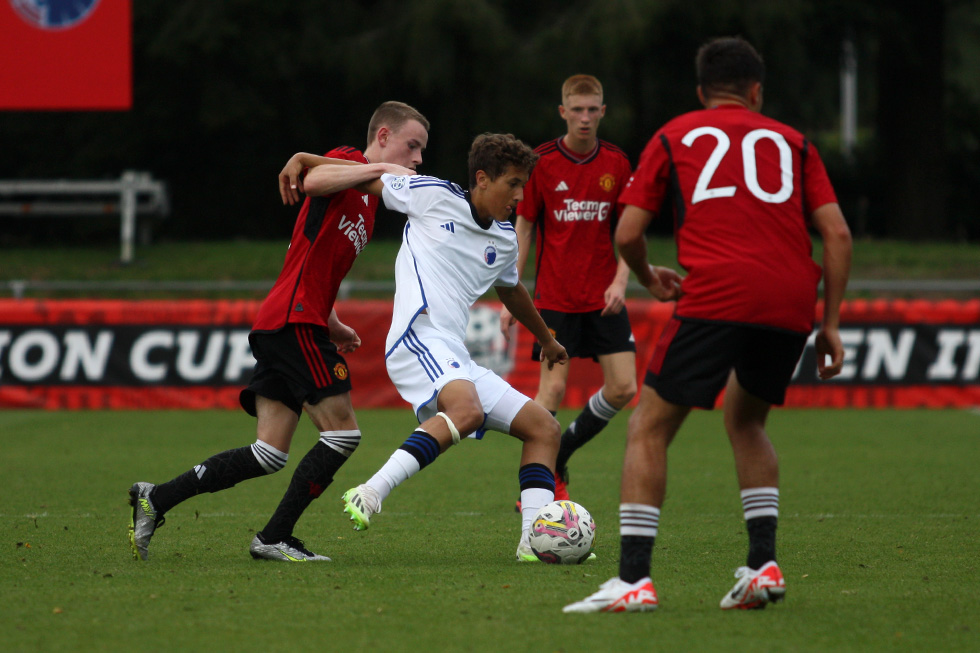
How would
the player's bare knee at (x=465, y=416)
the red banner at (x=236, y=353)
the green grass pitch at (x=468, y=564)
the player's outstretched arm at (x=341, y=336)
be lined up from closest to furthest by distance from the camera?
the green grass pitch at (x=468, y=564)
the player's bare knee at (x=465, y=416)
the player's outstretched arm at (x=341, y=336)
the red banner at (x=236, y=353)

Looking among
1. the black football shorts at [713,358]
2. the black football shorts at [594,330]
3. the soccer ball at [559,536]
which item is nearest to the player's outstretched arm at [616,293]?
the black football shorts at [594,330]

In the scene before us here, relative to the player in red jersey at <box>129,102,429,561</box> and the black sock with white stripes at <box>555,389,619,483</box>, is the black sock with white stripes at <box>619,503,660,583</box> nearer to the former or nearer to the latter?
the player in red jersey at <box>129,102,429,561</box>

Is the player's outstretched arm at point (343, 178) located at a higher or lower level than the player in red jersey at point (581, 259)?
higher

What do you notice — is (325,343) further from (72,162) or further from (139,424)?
(72,162)

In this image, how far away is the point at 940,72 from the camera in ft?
81.0

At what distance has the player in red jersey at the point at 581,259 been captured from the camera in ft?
23.9

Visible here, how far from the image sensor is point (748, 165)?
13.8 feet

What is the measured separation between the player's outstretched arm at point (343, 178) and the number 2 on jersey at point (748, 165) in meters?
1.58

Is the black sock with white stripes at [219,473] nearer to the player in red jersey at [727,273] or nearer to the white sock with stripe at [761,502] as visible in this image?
the player in red jersey at [727,273]

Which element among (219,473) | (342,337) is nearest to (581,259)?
(342,337)

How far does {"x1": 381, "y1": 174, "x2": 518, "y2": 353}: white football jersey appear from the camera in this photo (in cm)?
527

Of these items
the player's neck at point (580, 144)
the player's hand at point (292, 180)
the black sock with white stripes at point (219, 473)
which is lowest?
the black sock with white stripes at point (219, 473)

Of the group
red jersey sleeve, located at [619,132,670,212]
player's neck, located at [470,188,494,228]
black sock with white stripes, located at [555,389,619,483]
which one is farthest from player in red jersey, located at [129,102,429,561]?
black sock with white stripes, located at [555,389,619,483]

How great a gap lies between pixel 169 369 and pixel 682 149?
1085cm
